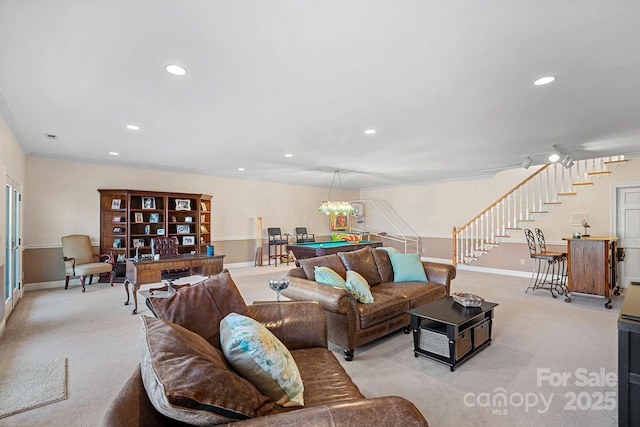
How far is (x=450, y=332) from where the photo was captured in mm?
2688

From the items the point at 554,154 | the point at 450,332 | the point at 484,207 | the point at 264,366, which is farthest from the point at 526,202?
the point at 264,366

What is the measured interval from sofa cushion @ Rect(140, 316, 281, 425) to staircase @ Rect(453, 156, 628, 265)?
7175 millimetres

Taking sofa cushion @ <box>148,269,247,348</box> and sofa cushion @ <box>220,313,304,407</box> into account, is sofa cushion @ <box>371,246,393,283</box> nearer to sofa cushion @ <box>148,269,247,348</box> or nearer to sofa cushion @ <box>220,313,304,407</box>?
sofa cushion @ <box>148,269,247,348</box>

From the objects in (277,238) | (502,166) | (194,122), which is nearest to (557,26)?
(194,122)

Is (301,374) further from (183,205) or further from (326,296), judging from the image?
(183,205)

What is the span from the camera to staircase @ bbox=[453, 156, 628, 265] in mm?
6117

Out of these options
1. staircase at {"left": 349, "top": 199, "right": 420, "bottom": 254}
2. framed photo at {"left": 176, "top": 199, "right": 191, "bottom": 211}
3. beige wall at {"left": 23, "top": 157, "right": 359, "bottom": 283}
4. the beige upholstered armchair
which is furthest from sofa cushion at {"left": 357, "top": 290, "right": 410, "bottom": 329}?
staircase at {"left": 349, "top": 199, "right": 420, "bottom": 254}

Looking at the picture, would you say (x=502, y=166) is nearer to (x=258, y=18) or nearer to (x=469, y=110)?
(x=469, y=110)

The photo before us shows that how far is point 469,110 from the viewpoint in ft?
11.2

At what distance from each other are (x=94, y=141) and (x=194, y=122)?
6.74 ft

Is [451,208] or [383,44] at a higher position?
[383,44]

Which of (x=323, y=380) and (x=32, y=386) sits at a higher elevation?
(x=323, y=380)

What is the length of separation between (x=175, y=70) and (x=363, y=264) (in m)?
2.89

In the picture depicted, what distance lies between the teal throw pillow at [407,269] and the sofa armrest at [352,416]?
324 centimetres
